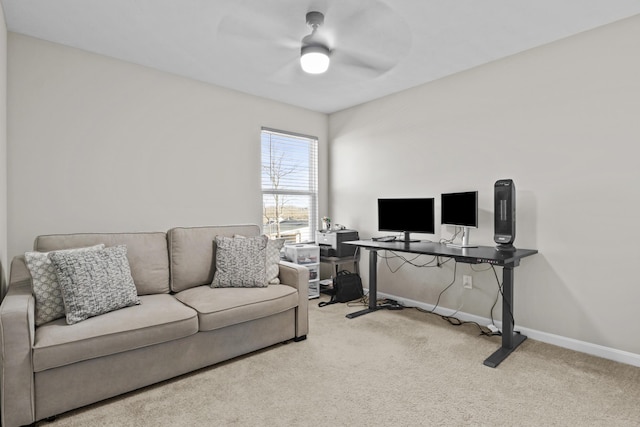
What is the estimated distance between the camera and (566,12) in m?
2.31

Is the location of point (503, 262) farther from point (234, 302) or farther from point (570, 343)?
point (234, 302)

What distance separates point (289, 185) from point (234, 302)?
7.11 ft

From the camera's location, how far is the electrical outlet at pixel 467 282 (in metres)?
3.28

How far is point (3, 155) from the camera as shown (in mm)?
2332

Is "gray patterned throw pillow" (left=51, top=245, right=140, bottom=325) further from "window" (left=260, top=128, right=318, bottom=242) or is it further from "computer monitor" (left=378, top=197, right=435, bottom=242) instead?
"computer monitor" (left=378, top=197, right=435, bottom=242)

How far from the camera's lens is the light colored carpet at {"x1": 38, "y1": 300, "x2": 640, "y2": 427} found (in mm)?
1791

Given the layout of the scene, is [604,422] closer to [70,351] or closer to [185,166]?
[70,351]

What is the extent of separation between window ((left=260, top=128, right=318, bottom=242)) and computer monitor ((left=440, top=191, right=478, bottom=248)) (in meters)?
→ 1.85

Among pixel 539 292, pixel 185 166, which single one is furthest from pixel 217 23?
pixel 539 292

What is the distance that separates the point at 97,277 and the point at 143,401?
0.80m

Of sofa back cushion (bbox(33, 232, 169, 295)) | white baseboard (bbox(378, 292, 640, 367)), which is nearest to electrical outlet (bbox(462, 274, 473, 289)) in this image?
white baseboard (bbox(378, 292, 640, 367))

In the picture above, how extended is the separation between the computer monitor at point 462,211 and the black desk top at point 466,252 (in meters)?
0.19

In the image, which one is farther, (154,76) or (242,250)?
(154,76)

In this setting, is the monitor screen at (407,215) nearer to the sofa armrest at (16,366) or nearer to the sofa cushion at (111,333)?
the sofa cushion at (111,333)
